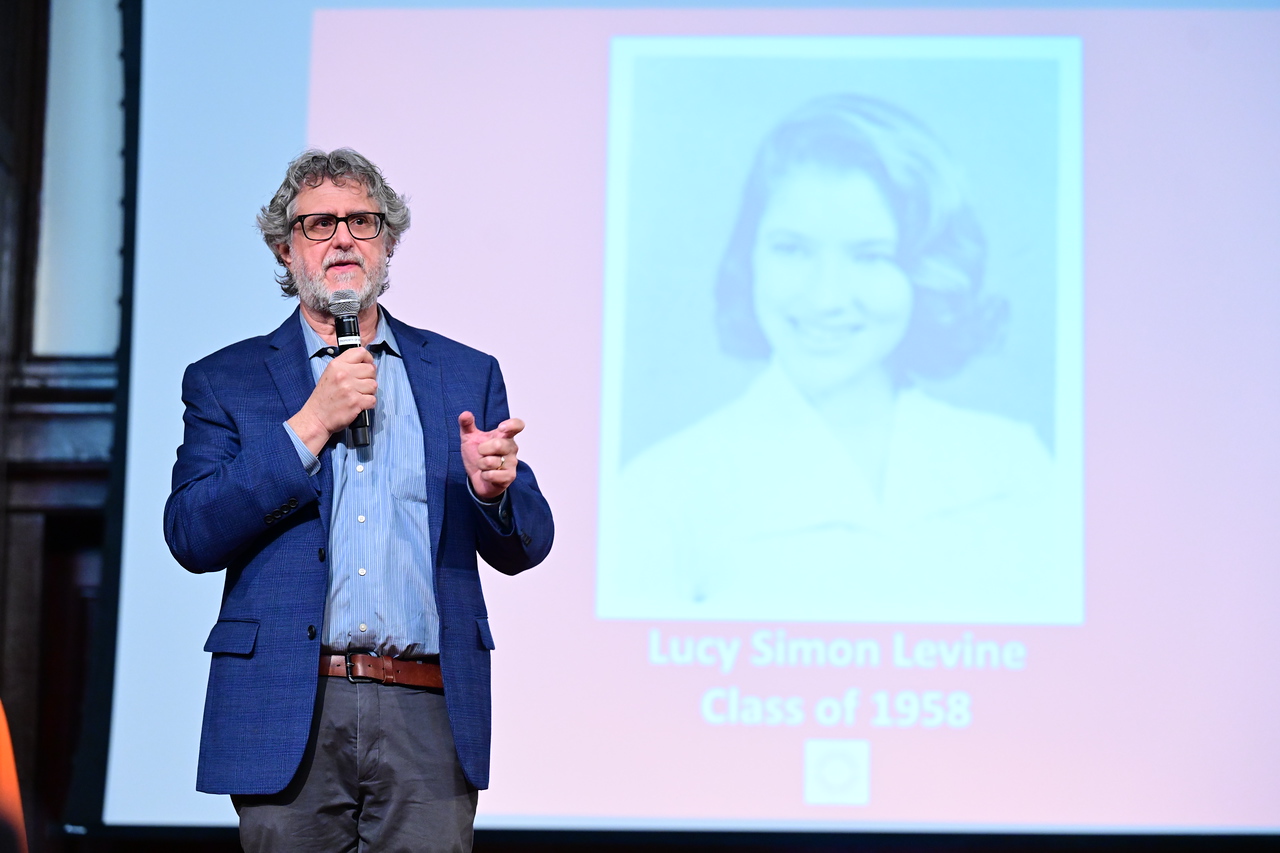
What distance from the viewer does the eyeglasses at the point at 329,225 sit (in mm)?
1908

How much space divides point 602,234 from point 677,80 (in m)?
0.49

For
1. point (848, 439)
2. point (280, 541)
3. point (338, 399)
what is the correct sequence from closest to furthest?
point (338, 399) → point (280, 541) → point (848, 439)

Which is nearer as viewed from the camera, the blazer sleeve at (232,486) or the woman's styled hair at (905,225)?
the blazer sleeve at (232,486)

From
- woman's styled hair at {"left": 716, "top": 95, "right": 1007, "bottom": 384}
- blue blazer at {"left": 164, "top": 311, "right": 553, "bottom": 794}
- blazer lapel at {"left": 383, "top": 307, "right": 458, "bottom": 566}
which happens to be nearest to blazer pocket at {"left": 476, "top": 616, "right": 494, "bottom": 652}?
blue blazer at {"left": 164, "top": 311, "right": 553, "bottom": 794}

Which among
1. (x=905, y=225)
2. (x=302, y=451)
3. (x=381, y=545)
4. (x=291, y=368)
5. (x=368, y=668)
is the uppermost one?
(x=905, y=225)

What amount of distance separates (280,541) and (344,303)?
365 millimetres

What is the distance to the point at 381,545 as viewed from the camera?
A: 1803 millimetres

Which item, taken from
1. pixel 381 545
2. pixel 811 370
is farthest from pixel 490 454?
pixel 811 370

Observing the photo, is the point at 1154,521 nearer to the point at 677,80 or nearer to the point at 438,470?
the point at 677,80

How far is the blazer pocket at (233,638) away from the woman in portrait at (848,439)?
5.43ft

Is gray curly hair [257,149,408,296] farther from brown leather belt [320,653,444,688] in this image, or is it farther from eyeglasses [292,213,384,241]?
brown leather belt [320,653,444,688]

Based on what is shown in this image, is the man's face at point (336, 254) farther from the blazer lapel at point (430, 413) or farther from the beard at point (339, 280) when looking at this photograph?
→ the blazer lapel at point (430, 413)

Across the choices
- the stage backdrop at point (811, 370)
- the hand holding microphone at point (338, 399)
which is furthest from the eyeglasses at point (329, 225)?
the stage backdrop at point (811, 370)

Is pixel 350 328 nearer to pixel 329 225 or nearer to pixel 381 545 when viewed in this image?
pixel 329 225
